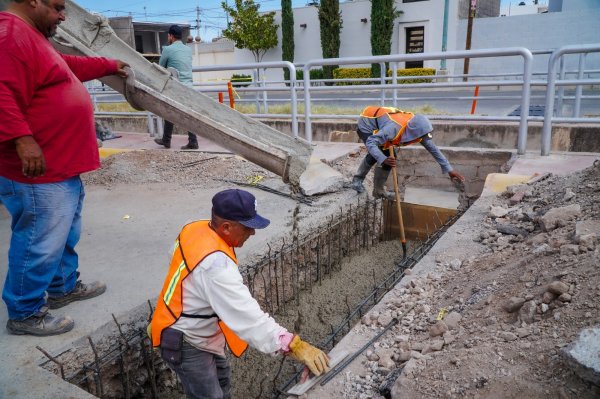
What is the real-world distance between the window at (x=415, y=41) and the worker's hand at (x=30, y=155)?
24170 millimetres

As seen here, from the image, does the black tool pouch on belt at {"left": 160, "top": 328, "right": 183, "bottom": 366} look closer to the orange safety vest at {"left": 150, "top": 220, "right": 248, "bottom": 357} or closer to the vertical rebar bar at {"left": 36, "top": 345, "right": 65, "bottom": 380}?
the orange safety vest at {"left": 150, "top": 220, "right": 248, "bottom": 357}

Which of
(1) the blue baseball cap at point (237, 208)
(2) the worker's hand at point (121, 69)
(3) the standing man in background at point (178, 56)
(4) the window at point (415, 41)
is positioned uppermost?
(4) the window at point (415, 41)

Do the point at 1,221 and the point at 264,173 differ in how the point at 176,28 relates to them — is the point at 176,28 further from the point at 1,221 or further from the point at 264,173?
the point at 1,221

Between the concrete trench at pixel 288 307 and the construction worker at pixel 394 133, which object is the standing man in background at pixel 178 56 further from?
the concrete trench at pixel 288 307

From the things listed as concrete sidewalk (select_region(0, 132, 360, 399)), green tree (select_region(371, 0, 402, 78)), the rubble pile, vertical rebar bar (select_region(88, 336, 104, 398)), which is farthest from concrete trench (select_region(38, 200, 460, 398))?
green tree (select_region(371, 0, 402, 78))

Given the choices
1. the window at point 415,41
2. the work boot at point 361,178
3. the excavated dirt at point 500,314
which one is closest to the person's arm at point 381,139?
the work boot at point 361,178

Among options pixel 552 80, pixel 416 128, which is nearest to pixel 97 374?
pixel 416 128

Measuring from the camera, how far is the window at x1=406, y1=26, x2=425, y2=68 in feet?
80.6

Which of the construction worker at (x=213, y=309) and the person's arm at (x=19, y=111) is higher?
the person's arm at (x=19, y=111)

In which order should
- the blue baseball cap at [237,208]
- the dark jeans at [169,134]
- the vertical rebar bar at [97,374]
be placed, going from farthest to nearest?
the dark jeans at [169,134] < the vertical rebar bar at [97,374] < the blue baseball cap at [237,208]

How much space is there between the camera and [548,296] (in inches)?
91.3

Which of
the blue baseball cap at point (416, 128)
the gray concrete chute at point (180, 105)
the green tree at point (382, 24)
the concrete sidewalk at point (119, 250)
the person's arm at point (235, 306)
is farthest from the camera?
the green tree at point (382, 24)

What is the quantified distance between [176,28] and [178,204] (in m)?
3.14

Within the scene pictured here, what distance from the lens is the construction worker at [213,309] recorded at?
1899mm
